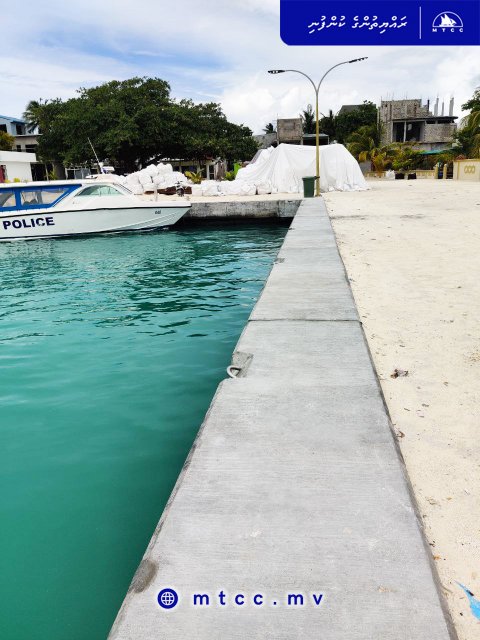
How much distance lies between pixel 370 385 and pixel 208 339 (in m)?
3.52

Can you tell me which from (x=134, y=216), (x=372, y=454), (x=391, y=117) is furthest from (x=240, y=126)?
(x=372, y=454)

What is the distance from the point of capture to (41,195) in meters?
15.5

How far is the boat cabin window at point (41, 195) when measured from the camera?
1534 cm

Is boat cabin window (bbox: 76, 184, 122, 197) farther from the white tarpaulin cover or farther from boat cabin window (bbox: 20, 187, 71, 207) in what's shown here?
the white tarpaulin cover

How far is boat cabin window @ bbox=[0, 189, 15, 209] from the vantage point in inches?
599

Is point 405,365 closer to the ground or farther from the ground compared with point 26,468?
farther from the ground

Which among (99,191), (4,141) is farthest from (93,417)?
(4,141)

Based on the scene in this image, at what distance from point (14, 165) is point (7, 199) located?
35.8 metres

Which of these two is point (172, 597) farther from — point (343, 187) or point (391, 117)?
point (391, 117)

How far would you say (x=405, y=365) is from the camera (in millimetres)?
3893

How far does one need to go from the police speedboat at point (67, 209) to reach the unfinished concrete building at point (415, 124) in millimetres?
53142

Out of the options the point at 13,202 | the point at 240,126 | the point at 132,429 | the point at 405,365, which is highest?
the point at 240,126

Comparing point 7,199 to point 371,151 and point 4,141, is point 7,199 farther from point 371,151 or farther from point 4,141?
point 4,141

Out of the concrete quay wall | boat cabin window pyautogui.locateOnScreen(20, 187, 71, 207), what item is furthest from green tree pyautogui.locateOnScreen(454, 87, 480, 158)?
boat cabin window pyautogui.locateOnScreen(20, 187, 71, 207)
